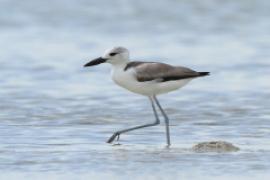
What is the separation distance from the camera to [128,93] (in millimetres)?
14703

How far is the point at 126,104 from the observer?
45.3 feet

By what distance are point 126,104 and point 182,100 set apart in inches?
33.2

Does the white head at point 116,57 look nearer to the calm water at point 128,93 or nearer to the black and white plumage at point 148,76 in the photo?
the black and white plumage at point 148,76

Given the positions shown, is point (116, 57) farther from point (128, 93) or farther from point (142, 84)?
point (128, 93)

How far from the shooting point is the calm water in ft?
32.1

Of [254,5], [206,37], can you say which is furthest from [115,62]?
[254,5]

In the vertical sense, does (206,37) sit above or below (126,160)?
above

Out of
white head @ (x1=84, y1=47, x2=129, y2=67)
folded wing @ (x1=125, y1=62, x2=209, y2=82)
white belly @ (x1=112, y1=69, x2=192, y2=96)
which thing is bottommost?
white belly @ (x1=112, y1=69, x2=192, y2=96)

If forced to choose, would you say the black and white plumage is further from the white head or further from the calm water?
the calm water

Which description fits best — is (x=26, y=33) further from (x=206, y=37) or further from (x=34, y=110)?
(x=34, y=110)

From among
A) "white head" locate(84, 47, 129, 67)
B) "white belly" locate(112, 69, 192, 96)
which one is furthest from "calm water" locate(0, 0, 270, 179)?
"white head" locate(84, 47, 129, 67)

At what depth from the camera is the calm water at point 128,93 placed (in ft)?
32.1

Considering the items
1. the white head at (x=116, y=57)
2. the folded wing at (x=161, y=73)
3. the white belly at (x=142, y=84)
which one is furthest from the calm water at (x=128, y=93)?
the white head at (x=116, y=57)

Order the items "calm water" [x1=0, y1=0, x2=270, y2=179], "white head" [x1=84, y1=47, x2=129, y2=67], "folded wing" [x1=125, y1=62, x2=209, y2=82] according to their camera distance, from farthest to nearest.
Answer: "white head" [x1=84, y1=47, x2=129, y2=67] < "folded wing" [x1=125, y1=62, x2=209, y2=82] < "calm water" [x1=0, y1=0, x2=270, y2=179]
